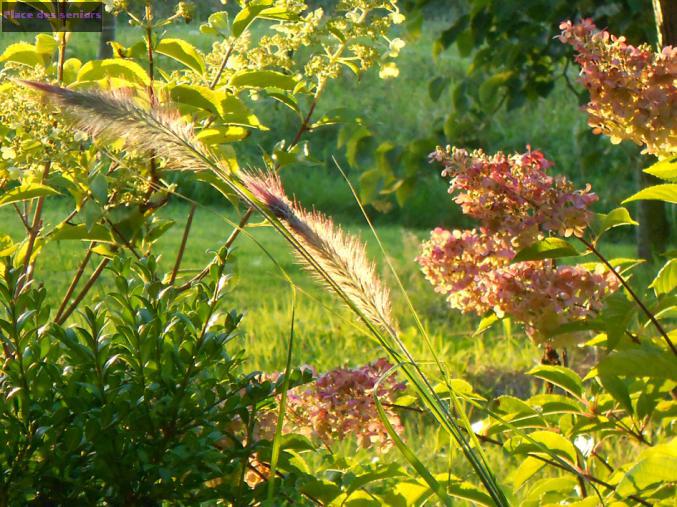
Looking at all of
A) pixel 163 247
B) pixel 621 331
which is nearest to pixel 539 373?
pixel 621 331

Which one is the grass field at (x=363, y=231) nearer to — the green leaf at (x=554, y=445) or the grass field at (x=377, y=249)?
the grass field at (x=377, y=249)

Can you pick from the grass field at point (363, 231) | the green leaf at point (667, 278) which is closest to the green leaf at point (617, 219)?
the green leaf at point (667, 278)

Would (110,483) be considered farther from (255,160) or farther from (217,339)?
(255,160)

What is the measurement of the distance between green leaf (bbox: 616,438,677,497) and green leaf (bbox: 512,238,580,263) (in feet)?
0.84

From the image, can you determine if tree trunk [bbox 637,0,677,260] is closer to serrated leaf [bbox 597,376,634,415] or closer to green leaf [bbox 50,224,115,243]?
serrated leaf [bbox 597,376,634,415]

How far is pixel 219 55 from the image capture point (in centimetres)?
154

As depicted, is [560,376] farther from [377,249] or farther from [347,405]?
[377,249]

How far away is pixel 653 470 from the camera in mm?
988

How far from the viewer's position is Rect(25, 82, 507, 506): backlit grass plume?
954 millimetres

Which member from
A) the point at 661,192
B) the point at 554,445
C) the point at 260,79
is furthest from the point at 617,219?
the point at 260,79

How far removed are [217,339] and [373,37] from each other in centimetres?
62

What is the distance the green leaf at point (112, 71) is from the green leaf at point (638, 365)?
27.0 inches

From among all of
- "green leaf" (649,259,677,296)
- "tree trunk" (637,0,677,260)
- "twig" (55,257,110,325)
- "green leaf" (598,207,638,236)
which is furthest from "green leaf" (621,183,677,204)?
"tree trunk" (637,0,677,260)

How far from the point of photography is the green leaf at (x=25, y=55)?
4.56 feet
